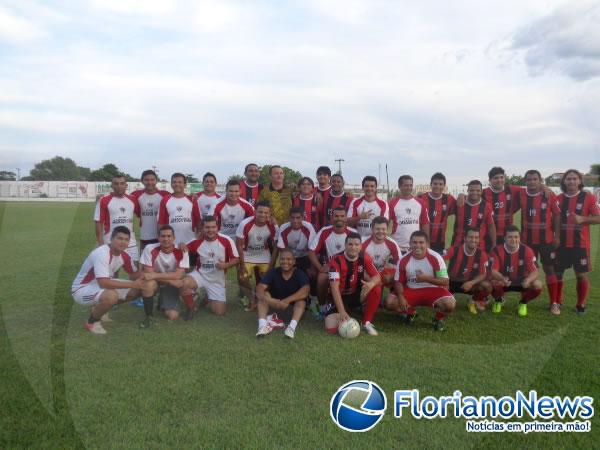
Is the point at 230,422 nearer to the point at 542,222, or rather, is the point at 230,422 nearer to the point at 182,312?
the point at 182,312

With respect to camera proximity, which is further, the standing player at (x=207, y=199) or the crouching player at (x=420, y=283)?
the standing player at (x=207, y=199)

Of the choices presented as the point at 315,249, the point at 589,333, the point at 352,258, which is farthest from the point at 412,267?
the point at 589,333

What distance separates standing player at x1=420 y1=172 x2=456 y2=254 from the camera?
612 cm

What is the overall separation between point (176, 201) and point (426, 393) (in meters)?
4.23

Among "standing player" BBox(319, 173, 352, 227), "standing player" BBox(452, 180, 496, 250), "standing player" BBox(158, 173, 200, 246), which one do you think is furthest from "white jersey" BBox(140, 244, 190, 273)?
"standing player" BBox(452, 180, 496, 250)

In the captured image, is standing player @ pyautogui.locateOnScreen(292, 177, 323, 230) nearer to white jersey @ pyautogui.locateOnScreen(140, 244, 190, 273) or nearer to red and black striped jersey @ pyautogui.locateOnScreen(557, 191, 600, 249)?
white jersey @ pyautogui.locateOnScreen(140, 244, 190, 273)

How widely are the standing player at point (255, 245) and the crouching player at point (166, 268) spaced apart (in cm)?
78

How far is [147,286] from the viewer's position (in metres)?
5.14

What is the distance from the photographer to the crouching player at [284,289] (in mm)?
4988

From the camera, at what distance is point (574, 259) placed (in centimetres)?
571

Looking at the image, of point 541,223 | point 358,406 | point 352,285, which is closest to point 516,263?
point 541,223

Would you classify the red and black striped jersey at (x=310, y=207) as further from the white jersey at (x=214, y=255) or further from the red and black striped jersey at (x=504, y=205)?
the red and black striped jersey at (x=504, y=205)

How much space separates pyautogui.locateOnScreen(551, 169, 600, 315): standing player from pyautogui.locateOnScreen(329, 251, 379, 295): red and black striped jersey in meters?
2.54

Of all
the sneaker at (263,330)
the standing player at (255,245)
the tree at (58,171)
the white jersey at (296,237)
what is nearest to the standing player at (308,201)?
Answer: the white jersey at (296,237)
